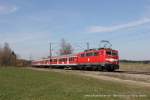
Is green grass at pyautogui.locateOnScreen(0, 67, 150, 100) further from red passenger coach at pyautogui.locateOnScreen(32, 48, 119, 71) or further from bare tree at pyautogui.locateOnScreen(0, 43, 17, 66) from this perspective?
bare tree at pyautogui.locateOnScreen(0, 43, 17, 66)

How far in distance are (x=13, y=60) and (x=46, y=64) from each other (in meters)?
46.6

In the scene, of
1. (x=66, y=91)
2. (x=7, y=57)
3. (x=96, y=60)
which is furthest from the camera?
(x=7, y=57)

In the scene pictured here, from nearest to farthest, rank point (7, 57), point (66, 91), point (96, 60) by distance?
1. point (66, 91)
2. point (96, 60)
3. point (7, 57)

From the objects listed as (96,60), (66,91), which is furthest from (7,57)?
(66,91)

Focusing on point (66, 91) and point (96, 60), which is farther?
point (96, 60)

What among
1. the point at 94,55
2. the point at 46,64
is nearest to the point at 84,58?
the point at 94,55

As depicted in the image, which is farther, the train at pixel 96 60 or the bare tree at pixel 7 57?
the bare tree at pixel 7 57

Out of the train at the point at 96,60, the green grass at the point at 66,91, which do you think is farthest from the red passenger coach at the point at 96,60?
the green grass at the point at 66,91

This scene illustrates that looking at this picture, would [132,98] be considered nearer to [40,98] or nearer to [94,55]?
[40,98]

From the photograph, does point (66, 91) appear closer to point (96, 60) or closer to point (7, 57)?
point (96, 60)

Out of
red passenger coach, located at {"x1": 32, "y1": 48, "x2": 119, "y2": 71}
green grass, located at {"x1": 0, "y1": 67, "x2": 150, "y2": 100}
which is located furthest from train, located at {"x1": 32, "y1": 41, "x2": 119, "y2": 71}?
green grass, located at {"x1": 0, "y1": 67, "x2": 150, "y2": 100}

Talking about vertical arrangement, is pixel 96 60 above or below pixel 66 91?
above

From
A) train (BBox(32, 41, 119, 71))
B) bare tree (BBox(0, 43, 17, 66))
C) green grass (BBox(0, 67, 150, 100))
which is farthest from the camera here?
bare tree (BBox(0, 43, 17, 66))

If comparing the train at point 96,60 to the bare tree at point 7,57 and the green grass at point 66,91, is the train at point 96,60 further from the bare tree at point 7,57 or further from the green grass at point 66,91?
the bare tree at point 7,57
